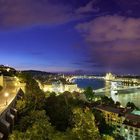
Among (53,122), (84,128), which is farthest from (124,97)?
(84,128)

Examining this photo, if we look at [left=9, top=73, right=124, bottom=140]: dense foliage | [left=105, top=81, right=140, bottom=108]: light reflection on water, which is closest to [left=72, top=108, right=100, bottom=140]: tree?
[left=9, top=73, right=124, bottom=140]: dense foliage

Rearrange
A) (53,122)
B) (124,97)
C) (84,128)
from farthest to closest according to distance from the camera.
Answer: (124,97) < (53,122) < (84,128)

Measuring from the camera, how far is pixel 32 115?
9516mm

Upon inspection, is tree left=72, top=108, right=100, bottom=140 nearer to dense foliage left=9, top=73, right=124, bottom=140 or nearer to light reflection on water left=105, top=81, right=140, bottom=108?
dense foliage left=9, top=73, right=124, bottom=140

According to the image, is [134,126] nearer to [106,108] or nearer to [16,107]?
[106,108]

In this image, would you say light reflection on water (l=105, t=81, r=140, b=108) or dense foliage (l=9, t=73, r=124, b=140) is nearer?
dense foliage (l=9, t=73, r=124, b=140)

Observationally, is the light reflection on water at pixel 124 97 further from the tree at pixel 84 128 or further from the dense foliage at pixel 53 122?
the tree at pixel 84 128

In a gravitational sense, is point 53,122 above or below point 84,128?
below

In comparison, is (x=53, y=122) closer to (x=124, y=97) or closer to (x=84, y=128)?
(x=84, y=128)

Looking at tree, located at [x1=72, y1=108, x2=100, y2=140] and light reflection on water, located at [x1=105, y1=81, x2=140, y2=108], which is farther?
light reflection on water, located at [x1=105, y1=81, x2=140, y2=108]

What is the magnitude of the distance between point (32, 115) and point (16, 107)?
2836mm

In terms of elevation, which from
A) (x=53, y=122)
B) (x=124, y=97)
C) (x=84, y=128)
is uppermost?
(x=84, y=128)

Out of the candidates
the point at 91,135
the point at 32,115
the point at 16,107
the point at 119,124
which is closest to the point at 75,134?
the point at 91,135

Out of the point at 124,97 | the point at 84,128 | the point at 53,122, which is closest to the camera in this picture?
the point at 84,128
